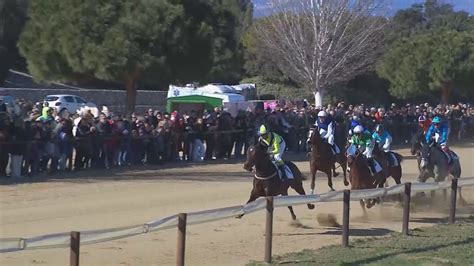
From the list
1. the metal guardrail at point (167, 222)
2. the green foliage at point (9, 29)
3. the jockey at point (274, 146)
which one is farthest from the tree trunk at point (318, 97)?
the jockey at point (274, 146)

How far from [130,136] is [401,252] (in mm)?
15465

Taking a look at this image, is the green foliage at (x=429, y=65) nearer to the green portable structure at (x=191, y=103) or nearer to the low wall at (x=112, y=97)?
the low wall at (x=112, y=97)

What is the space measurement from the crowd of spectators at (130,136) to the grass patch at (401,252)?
1130 cm

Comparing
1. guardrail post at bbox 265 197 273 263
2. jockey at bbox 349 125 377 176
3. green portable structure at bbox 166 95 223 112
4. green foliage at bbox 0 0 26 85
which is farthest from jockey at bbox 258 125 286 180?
green foliage at bbox 0 0 26 85

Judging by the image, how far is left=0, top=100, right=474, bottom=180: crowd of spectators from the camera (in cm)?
2530

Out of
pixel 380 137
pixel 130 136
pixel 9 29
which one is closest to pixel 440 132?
pixel 380 137

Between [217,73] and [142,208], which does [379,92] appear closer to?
[217,73]

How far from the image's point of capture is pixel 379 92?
70.0 m

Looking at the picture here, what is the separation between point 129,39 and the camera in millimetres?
33094

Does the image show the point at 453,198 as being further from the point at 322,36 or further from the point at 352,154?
the point at 322,36

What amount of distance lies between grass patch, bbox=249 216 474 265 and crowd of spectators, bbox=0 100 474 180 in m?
11.3

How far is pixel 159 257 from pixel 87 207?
6.33 metres

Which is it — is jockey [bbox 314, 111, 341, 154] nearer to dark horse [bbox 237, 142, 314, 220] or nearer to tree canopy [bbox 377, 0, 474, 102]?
dark horse [bbox 237, 142, 314, 220]

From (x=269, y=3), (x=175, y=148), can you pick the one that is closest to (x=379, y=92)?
(x=269, y=3)
